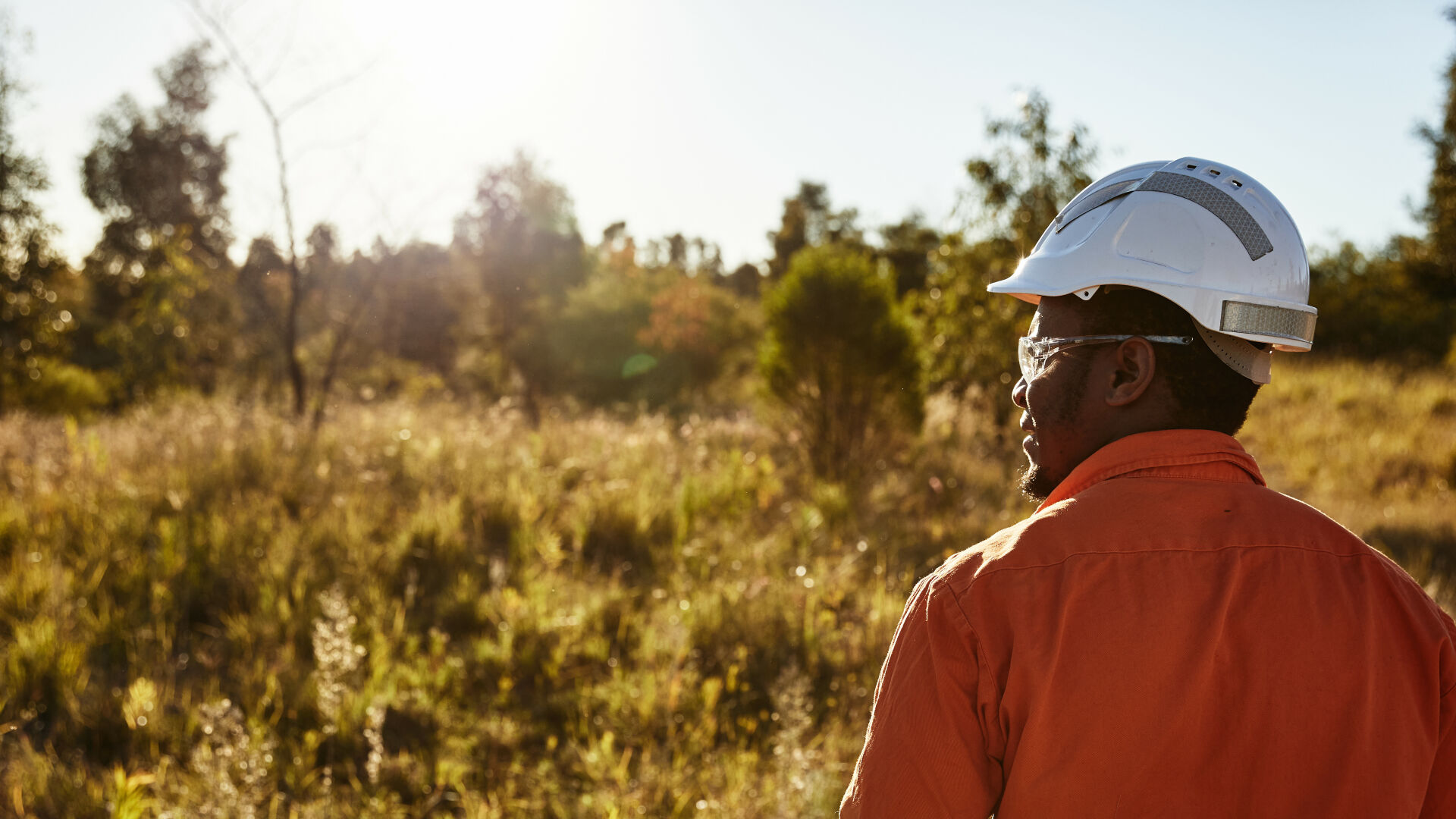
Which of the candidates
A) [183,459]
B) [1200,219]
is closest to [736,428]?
[183,459]

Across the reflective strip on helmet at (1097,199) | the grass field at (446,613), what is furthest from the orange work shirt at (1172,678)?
the grass field at (446,613)

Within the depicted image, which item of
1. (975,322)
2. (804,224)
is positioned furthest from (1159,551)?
(804,224)

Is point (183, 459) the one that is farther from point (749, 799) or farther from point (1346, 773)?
point (1346, 773)

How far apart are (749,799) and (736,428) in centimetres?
796

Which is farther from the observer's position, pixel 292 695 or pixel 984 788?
pixel 292 695

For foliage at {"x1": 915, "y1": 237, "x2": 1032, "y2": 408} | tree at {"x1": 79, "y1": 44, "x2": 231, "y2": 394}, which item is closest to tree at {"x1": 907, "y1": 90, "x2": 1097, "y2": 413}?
foliage at {"x1": 915, "y1": 237, "x2": 1032, "y2": 408}

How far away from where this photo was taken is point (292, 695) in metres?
4.25

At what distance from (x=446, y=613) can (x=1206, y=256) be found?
4925mm

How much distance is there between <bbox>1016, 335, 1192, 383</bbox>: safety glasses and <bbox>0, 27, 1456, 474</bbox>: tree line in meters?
7.24

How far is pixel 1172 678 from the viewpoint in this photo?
1.13 metres

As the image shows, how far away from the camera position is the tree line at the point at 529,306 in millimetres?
9156

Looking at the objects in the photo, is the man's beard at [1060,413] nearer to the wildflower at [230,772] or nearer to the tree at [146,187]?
the wildflower at [230,772]

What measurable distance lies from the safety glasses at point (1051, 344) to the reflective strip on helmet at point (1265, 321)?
0.07 metres

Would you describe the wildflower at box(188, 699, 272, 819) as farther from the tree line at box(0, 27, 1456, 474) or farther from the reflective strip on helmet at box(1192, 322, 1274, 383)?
the tree line at box(0, 27, 1456, 474)
